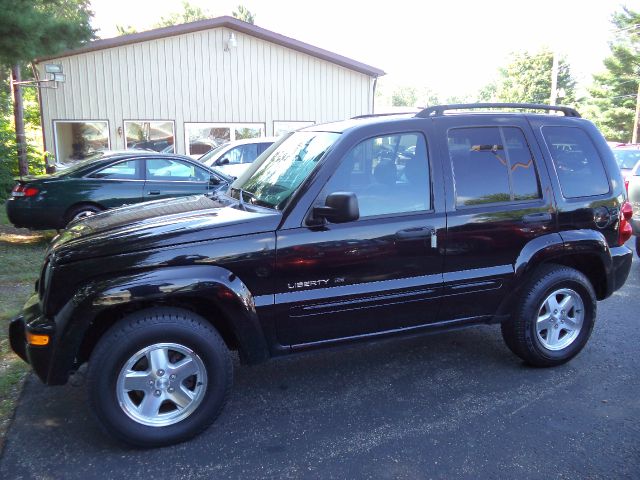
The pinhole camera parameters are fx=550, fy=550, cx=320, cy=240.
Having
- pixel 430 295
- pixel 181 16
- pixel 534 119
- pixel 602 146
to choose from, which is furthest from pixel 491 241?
pixel 181 16

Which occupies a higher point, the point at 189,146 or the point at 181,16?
the point at 181,16

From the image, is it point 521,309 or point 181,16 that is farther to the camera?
point 181,16

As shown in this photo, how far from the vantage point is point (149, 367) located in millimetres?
3160

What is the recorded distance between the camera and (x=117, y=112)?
16.2 metres

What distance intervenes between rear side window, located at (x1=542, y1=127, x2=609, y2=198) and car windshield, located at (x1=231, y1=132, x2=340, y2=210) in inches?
69.1

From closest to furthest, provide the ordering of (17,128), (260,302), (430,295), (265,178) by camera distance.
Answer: (260,302)
(430,295)
(265,178)
(17,128)

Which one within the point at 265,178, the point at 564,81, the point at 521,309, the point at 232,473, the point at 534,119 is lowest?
the point at 232,473

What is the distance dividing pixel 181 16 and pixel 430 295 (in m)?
77.7

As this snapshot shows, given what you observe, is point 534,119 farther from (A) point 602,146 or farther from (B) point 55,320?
(B) point 55,320

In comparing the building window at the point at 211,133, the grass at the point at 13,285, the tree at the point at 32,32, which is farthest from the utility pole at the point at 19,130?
the tree at the point at 32,32

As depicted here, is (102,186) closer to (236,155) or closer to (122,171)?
(122,171)

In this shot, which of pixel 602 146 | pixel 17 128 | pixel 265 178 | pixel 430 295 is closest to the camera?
pixel 430 295

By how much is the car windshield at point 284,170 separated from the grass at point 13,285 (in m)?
2.09

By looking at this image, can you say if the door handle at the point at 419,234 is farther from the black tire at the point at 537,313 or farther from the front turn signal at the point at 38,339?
the front turn signal at the point at 38,339
